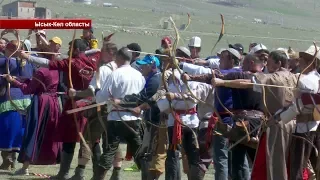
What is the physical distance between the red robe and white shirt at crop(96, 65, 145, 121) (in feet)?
2.31

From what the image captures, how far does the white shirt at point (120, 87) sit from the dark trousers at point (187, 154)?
1.84ft

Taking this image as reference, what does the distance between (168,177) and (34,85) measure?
220 centimetres

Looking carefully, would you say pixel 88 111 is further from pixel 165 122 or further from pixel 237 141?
pixel 237 141

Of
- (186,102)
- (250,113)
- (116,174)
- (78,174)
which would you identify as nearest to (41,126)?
(78,174)

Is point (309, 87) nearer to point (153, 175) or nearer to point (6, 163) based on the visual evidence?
point (153, 175)

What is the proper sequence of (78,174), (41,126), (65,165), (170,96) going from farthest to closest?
1. (41,126)
2. (65,165)
3. (78,174)
4. (170,96)

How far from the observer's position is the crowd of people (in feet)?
33.1

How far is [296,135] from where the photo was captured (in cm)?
1020

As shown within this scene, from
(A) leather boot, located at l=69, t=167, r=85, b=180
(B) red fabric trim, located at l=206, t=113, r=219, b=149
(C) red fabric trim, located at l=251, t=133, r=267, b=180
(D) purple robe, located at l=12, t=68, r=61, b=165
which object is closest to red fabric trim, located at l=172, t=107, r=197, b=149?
(B) red fabric trim, located at l=206, t=113, r=219, b=149

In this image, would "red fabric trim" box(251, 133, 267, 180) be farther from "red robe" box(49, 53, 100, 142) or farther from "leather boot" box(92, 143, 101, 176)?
"red robe" box(49, 53, 100, 142)

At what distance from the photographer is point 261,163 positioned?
10.2 metres

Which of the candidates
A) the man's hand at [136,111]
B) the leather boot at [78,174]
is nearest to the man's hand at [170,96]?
the man's hand at [136,111]

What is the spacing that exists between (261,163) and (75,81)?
2.80 m

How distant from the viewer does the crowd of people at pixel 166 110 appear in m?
10.1
